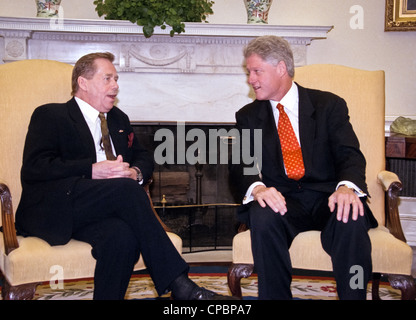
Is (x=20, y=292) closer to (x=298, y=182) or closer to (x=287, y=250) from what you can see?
(x=287, y=250)

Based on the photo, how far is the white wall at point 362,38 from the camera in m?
3.67

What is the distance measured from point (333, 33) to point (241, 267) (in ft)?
7.28

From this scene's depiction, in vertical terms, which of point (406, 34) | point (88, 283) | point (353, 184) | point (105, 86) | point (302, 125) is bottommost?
point (88, 283)

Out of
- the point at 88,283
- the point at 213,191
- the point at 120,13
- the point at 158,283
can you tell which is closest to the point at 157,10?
the point at 120,13

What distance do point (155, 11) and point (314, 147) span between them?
1.55 meters

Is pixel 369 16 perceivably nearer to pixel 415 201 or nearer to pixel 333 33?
pixel 333 33

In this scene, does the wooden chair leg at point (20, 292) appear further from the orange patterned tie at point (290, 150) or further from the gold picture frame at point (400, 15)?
the gold picture frame at point (400, 15)

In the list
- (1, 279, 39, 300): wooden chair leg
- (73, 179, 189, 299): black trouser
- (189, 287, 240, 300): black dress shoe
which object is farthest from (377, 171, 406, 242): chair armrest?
(1, 279, 39, 300): wooden chair leg

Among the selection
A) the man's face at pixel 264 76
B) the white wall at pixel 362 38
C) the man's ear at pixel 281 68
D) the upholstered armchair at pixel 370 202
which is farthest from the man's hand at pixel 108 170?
the white wall at pixel 362 38

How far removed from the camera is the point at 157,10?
3281 mm

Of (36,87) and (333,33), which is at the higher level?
(333,33)

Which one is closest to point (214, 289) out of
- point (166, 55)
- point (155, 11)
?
point (166, 55)

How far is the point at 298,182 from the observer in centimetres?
228

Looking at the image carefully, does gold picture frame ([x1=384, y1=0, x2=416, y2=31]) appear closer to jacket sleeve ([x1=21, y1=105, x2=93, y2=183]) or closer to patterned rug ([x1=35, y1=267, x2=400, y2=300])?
patterned rug ([x1=35, y1=267, x2=400, y2=300])
